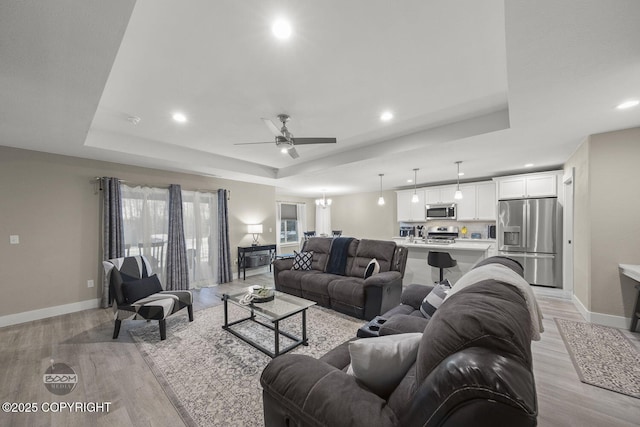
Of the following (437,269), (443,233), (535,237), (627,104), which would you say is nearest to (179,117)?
(437,269)

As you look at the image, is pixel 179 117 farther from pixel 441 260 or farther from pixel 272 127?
pixel 441 260

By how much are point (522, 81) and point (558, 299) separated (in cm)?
422

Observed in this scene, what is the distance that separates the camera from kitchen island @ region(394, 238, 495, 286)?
3908mm

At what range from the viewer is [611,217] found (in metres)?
3.02

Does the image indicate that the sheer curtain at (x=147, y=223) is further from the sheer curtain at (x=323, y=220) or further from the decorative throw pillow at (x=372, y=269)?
the sheer curtain at (x=323, y=220)

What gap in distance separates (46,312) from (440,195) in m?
8.09

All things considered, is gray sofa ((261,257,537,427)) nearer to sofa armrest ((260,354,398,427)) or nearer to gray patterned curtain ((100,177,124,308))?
sofa armrest ((260,354,398,427))

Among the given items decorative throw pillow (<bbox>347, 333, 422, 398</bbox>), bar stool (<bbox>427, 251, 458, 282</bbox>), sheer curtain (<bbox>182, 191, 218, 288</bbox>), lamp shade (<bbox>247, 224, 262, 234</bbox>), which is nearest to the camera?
decorative throw pillow (<bbox>347, 333, 422, 398</bbox>)

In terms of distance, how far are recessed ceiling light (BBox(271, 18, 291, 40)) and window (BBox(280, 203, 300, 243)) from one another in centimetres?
700

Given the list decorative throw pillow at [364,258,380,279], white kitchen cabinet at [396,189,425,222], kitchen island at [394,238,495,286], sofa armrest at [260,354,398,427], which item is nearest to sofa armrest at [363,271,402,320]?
decorative throw pillow at [364,258,380,279]

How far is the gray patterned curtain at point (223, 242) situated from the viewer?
5.50 m

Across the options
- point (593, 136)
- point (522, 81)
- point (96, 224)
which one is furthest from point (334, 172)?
point (96, 224)

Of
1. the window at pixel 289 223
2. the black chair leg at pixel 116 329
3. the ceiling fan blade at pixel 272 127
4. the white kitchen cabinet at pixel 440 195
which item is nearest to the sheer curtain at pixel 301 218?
the window at pixel 289 223

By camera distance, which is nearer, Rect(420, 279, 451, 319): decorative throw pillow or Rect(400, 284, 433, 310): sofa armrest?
Rect(420, 279, 451, 319): decorative throw pillow
